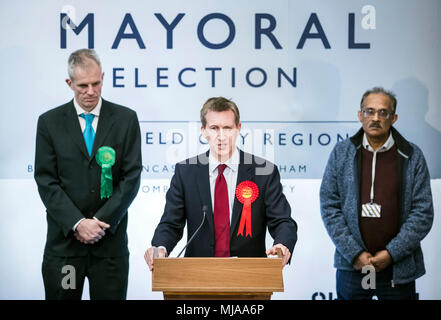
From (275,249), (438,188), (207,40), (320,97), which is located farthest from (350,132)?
(275,249)

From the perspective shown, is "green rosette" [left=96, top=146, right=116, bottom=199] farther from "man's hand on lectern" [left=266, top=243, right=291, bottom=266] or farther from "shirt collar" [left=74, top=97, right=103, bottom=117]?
"man's hand on lectern" [left=266, top=243, right=291, bottom=266]

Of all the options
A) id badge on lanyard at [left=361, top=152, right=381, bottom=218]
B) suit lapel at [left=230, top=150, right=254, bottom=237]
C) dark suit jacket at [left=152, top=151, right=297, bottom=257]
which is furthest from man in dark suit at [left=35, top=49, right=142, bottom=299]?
id badge on lanyard at [left=361, top=152, right=381, bottom=218]

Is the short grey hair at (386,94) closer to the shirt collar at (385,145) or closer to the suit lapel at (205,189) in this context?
the shirt collar at (385,145)

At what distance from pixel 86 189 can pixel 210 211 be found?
862mm

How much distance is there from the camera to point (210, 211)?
3.71 m

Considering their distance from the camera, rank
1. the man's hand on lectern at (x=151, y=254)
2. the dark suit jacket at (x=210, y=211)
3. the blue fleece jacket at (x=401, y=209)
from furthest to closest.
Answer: the blue fleece jacket at (x=401, y=209) → the dark suit jacket at (x=210, y=211) → the man's hand on lectern at (x=151, y=254)

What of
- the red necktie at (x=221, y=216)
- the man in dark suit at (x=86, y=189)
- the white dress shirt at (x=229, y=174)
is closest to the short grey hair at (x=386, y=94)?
the white dress shirt at (x=229, y=174)

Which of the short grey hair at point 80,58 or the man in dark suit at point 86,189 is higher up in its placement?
the short grey hair at point 80,58

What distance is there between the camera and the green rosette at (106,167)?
3986mm

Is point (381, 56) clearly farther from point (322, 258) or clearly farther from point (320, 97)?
point (322, 258)

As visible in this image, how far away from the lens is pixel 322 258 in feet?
→ 14.2

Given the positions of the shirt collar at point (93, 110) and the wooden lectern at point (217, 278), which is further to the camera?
the shirt collar at point (93, 110)
